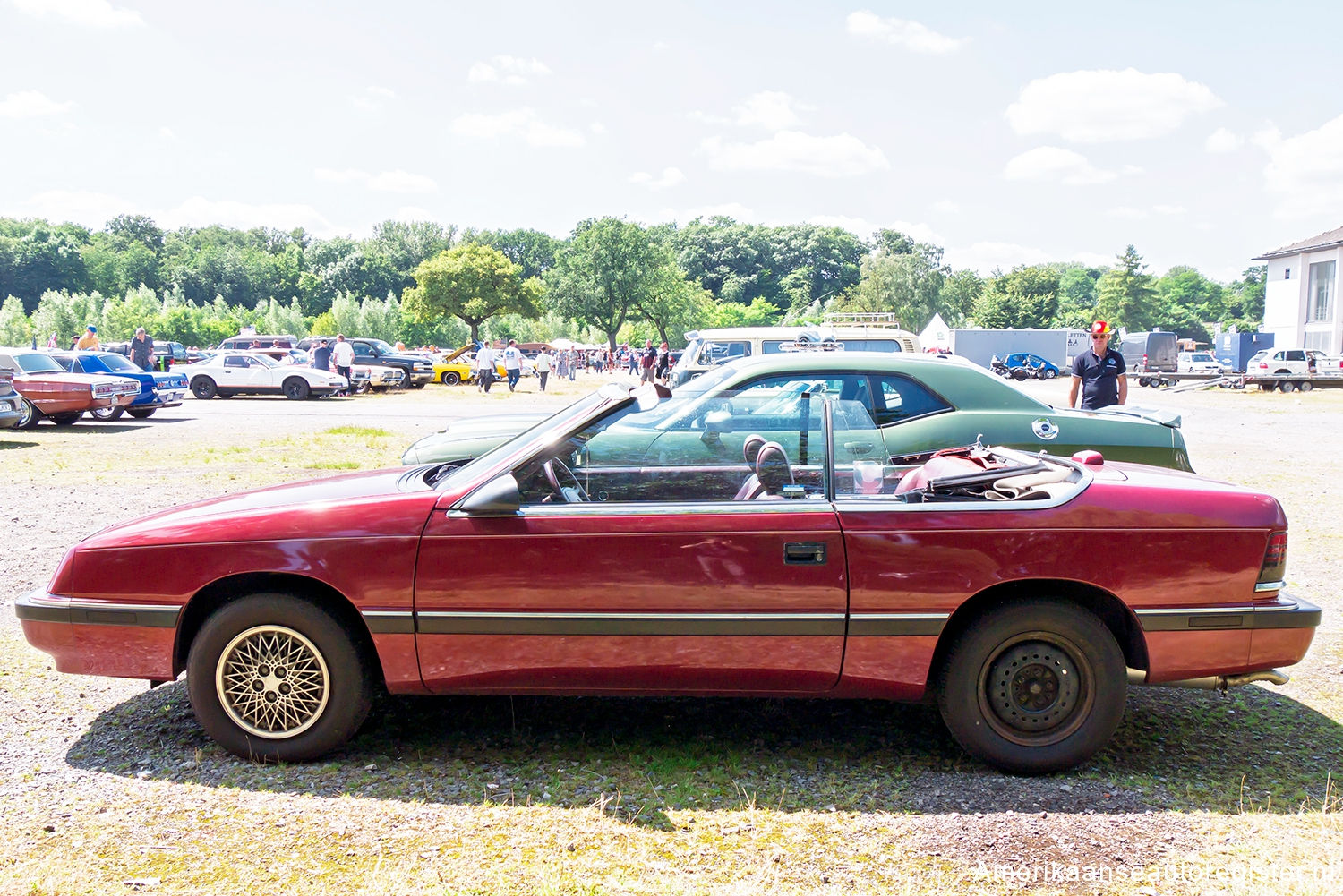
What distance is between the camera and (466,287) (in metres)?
74.4

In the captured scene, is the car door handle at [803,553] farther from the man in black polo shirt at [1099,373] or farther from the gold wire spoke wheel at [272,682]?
the man in black polo shirt at [1099,373]

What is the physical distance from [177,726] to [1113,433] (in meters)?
5.83

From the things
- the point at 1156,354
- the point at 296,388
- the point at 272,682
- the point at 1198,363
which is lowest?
the point at 272,682

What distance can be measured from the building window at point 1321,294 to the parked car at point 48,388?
194 feet

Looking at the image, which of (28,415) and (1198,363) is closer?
(28,415)

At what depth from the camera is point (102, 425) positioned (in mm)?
19250

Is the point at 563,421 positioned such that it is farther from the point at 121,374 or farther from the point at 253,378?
the point at 253,378

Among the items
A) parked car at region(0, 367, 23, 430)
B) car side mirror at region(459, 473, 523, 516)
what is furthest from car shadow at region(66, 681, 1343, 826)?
parked car at region(0, 367, 23, 430)

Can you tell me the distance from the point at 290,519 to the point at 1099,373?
8.24 m

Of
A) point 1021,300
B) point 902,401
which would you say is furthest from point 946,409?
point 1021,300

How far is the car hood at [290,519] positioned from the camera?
12.4 feet

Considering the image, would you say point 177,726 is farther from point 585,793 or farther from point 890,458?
point 890,458

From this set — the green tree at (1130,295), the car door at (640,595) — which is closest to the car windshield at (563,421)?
the car door at (640,595)

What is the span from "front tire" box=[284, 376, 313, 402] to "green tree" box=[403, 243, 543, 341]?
146 ft
